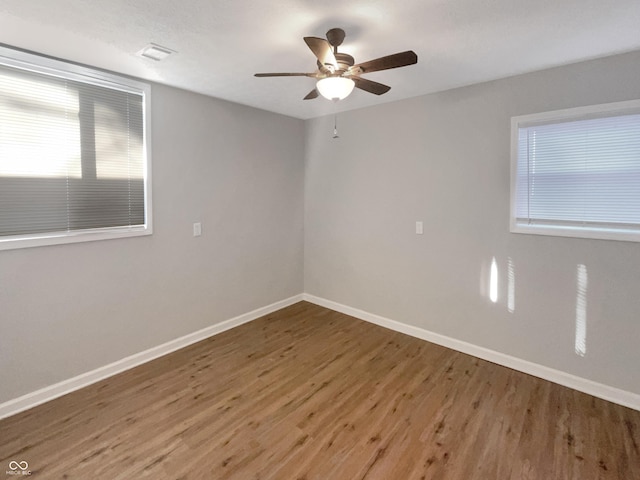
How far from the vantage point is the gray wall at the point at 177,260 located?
7.47 feet

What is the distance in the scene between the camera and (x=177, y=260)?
3.06 metres

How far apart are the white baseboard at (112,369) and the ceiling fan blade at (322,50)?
274 cm

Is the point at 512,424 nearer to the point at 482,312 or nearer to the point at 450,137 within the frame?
the point at 482,312

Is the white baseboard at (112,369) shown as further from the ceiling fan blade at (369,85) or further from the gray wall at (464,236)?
the ceiling fan blade at (369,85)

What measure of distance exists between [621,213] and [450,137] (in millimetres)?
1397

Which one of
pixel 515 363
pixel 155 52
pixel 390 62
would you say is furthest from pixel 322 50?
pixel 515 363

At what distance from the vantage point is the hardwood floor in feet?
5.84

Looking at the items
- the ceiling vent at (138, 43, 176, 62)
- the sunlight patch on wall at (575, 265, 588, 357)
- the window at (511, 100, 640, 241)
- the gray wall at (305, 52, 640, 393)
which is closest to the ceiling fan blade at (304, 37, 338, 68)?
the ceiling vent at (138, 43, 176, 62)

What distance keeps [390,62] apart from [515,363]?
8.59 ft

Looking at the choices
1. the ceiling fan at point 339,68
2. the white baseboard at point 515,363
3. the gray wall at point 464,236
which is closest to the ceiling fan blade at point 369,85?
the ceiling fan at point 339,68

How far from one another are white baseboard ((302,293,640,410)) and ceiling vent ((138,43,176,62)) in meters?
3.08

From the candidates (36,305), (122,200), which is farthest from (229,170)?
(36,305)

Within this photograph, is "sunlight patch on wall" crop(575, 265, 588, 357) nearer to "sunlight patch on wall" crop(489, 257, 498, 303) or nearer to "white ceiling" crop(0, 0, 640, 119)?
"sunlight patch on wall" crop(489, 257, 498, 303)

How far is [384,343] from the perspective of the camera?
323 centimetres
